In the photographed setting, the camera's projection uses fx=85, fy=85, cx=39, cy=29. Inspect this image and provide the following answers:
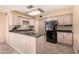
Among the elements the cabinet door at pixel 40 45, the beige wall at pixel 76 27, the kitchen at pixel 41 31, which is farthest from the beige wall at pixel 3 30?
the beige wall at pixel 76 27

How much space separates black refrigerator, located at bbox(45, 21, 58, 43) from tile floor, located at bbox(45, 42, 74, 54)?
61 mm

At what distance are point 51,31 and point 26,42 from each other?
1.10ft

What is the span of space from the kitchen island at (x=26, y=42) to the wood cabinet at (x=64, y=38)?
0.19 metres

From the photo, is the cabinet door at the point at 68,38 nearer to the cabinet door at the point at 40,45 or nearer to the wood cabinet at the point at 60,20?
the wood cabinet at the point at 60,20

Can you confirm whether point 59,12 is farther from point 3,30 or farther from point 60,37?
point 3,30

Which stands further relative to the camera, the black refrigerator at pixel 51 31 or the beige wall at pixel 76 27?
the black refrigerator at pixel 51 31

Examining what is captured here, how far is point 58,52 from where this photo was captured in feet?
3.17

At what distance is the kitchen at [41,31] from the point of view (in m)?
0.97

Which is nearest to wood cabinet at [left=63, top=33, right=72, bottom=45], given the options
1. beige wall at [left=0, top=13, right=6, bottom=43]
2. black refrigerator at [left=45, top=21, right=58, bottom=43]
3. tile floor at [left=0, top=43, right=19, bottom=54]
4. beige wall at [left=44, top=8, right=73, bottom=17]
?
black refrigerator at [left=45, top=21, right=58, bottom=43]

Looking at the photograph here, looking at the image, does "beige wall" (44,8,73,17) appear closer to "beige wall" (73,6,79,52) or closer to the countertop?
"beige wall" (73,6,79,52)

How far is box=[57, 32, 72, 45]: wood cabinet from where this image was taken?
974 mm
